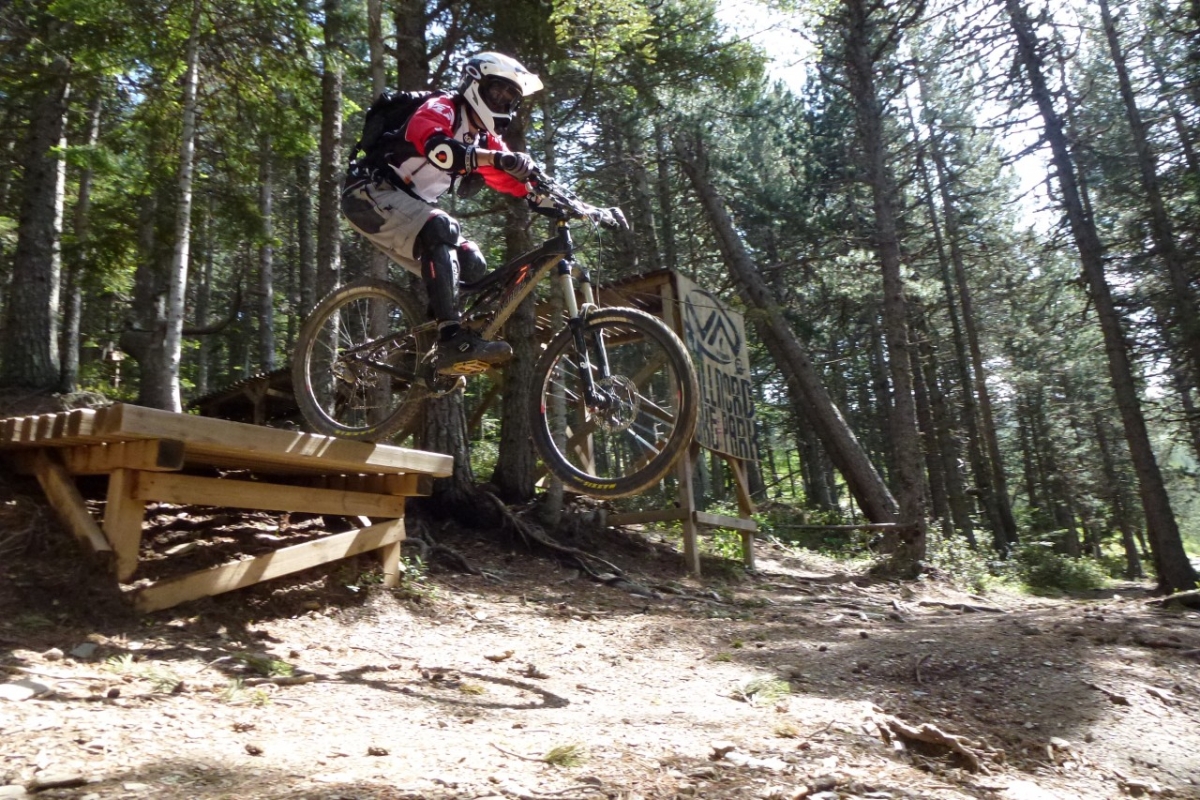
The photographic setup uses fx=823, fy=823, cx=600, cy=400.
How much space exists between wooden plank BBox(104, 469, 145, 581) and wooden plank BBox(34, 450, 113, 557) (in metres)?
0.06

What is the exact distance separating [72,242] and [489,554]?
6958mm

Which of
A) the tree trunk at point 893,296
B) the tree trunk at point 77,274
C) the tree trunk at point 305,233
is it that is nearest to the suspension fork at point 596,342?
the tree trunk at point 77,274

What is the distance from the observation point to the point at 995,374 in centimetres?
2395

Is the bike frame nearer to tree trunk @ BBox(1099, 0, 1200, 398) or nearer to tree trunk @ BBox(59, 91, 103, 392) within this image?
tree trunk @ BBox(59, 91, 103, 392)

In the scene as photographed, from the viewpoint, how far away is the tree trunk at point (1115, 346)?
39.6 ft

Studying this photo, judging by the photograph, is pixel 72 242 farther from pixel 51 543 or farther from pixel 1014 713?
pixel 1014 713

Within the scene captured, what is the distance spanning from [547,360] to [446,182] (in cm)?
126

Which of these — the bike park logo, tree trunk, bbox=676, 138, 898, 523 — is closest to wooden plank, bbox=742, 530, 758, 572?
the bike park logo

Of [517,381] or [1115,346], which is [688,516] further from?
[1115,346]

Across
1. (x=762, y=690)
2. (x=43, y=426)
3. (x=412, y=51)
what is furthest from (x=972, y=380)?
(x=43, y=426)

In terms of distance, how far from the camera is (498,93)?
4.29m

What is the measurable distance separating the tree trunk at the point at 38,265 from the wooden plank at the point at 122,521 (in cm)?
673

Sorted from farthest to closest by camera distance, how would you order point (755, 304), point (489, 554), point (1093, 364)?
point (1093, 364) < point (755, 304) < point (489, 554)

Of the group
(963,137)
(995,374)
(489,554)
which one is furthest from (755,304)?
(963,137)
